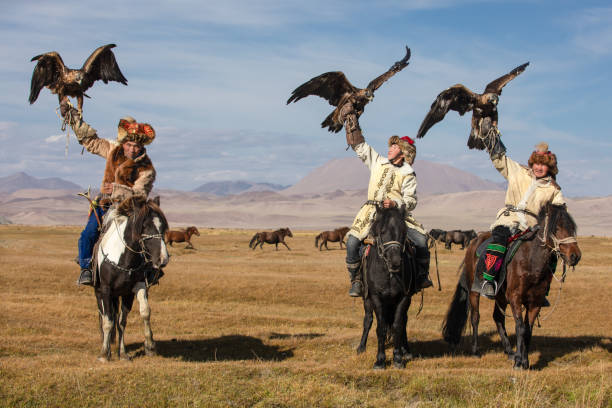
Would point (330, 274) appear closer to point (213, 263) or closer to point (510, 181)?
point (213, 263)

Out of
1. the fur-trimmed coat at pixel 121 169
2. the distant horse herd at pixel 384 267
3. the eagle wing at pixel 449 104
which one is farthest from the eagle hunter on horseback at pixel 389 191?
the fur-trimmed coat at pixel 121 169

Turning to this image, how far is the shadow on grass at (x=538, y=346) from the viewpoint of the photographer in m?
11.3

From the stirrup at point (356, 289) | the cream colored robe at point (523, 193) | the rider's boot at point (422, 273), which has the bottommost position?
the stirrup at point (356, 289)

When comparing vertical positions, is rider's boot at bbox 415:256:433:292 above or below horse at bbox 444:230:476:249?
below

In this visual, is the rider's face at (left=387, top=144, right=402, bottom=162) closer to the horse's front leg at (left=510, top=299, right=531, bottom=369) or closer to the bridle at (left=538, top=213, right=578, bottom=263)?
the bridle at (left=538, top=213, right=578, bottom=263)

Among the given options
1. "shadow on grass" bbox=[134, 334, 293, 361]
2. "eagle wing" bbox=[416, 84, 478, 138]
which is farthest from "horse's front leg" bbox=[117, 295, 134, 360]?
"eagle wing" bbox=[416, 84, 478, 138]

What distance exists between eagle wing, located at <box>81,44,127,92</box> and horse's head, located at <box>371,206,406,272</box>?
581 cm

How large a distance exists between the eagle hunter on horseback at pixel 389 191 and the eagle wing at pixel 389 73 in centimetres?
57

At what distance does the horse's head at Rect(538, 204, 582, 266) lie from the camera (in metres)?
9.12

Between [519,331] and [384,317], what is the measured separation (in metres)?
2.08

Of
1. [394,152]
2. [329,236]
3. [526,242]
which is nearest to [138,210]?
[394,152]

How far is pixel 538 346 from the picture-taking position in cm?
1208

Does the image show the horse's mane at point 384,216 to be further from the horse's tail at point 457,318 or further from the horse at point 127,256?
the horse's tail at point 457,318

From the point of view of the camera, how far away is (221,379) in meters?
8.02
